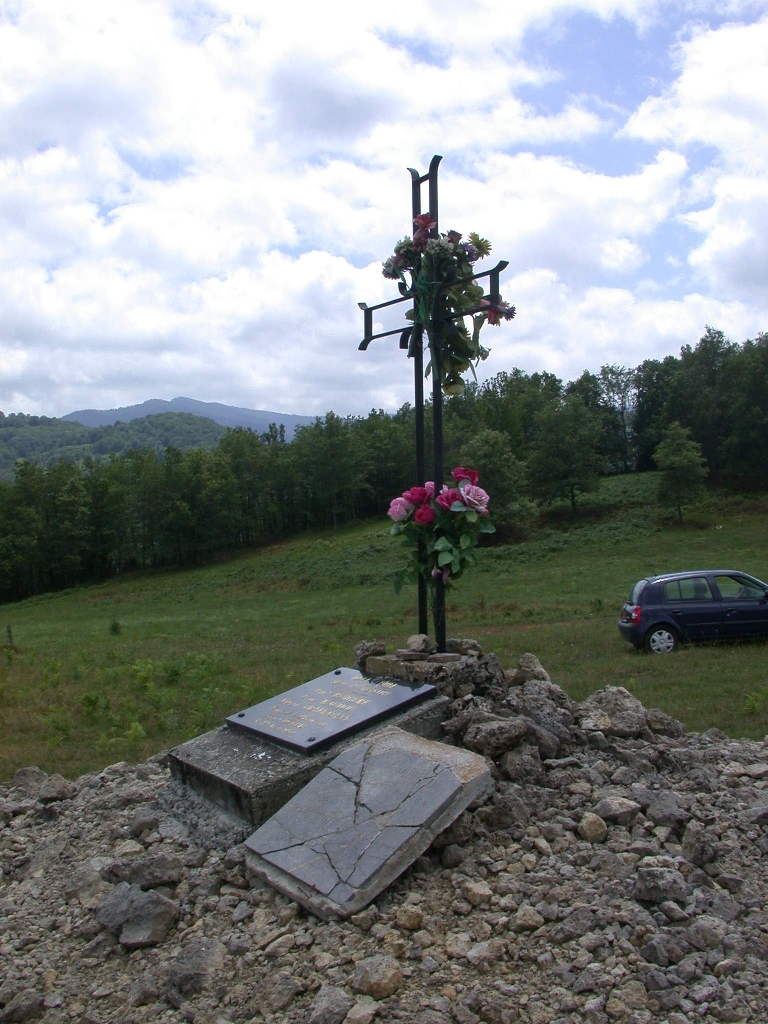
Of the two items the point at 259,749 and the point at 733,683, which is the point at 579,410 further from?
the point at 259,749

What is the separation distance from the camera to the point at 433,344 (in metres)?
6.90

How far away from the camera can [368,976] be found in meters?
3.53

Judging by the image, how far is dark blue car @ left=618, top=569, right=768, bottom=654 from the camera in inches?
544

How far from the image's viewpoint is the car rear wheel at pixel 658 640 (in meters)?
13.8

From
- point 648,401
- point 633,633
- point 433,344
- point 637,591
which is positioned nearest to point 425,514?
point 433,344

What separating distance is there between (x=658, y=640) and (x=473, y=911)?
10662 mm

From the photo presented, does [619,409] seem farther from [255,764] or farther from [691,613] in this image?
[255,764]

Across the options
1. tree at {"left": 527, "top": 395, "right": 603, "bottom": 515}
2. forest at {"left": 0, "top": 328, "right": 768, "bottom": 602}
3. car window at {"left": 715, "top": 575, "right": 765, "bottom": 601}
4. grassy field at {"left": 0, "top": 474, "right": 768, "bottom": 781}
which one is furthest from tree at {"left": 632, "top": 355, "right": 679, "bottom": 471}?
car window at {"left": 715, "top": 575, "right": 765, "bottom": 601}

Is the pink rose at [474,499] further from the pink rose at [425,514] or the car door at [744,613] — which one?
the car door at [744,613]

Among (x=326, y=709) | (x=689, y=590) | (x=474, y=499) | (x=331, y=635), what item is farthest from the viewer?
(x=331, y=635)

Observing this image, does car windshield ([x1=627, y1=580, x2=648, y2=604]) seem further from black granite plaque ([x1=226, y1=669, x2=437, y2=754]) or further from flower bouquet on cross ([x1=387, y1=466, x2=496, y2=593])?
black granite plaque ([x1=226, y1=669, x2=437, y2=754])

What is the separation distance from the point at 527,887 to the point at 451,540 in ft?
9.64

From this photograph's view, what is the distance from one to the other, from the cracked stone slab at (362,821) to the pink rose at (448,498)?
2.02 m

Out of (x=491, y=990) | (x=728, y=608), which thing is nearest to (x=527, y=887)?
(x=491, y=990)
